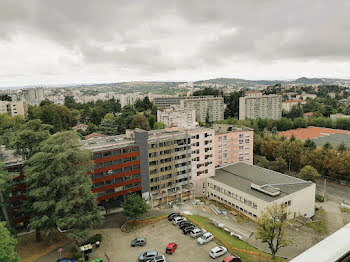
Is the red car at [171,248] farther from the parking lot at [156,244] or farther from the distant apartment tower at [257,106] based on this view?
the distant apartment tower at [257,106]

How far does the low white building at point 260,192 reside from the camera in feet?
125

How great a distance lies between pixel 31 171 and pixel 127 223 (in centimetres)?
1463

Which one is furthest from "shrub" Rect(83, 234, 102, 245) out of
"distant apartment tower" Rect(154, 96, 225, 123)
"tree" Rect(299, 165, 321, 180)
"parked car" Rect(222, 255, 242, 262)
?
"distant apartment tower" Rect(154, 96, 225, 123)

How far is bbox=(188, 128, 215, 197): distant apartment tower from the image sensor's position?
46.8 m

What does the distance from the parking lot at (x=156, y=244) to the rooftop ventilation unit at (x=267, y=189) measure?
517 inches

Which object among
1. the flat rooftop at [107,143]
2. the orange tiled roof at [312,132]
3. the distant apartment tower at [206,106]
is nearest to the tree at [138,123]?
the distant apartment tower at [206,106]

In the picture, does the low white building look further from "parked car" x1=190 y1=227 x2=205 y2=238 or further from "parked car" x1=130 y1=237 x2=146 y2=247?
"parked car" x1=130 y1=237 x2=146 y2=247

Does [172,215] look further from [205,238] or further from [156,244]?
[205,238]

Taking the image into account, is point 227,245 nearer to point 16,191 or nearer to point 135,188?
point 135,188

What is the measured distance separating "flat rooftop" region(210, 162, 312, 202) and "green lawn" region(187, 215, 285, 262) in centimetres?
811

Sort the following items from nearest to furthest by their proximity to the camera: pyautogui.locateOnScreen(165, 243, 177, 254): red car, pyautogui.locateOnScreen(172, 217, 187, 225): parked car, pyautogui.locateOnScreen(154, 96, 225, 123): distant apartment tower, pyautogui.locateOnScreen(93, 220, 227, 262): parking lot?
pyautogui.locateOnScreen(93, 220, 227, 262): parking lot → pyautogui.locateOnScreen(165, 243, 177, 254): red car → pyautogui.locateOnScreen(172, 217, 187, 225): parked car → pyautogui.locateOnScreen(154, 96, 225, 123): distant apartment tower

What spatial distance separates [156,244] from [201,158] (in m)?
20.3

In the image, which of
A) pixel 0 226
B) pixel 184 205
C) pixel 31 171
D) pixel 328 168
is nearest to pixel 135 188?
pixel 184 205

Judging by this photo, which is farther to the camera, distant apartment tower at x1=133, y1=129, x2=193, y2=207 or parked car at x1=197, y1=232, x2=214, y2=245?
distant apartment tower at x1=133, y1=129, x2=193, y2=207
